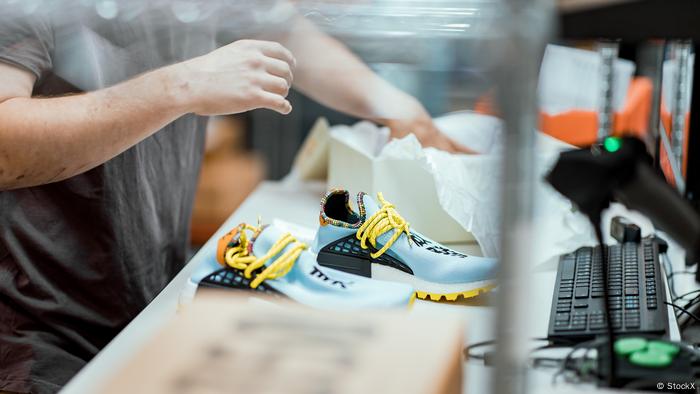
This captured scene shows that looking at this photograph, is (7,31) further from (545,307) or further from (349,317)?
(545,307)

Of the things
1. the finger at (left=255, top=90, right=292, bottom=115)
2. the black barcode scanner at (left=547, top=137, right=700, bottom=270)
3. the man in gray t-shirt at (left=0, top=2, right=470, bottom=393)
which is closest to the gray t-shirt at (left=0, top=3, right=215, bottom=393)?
the man in gray t-shirt at (left=0, top=2, right=470, bottom=393)

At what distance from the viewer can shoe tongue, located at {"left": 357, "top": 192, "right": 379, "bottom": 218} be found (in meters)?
0.77

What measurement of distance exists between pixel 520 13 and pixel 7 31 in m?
0.52

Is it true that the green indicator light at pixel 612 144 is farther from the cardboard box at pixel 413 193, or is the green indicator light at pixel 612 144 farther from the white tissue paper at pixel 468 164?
the cardboard box at pixel 413 193

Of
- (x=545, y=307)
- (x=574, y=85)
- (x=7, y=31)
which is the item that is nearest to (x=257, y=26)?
(x=7, y=31)

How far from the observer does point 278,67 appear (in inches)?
30.1

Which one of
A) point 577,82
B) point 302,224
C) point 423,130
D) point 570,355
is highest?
point 577,82

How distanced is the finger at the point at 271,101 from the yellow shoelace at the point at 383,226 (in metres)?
0.13

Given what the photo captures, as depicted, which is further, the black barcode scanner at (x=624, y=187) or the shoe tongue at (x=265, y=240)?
the shoe tongue at (x=265, y=240)

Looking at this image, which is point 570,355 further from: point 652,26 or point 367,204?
point 652,26

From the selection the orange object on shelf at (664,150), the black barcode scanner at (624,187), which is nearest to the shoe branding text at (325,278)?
the black barcode scanner at (624,187)

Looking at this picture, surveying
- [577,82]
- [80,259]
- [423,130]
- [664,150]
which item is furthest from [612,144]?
[577,82]

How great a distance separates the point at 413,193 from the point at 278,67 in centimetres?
18

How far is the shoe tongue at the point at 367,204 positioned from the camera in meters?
0.77
